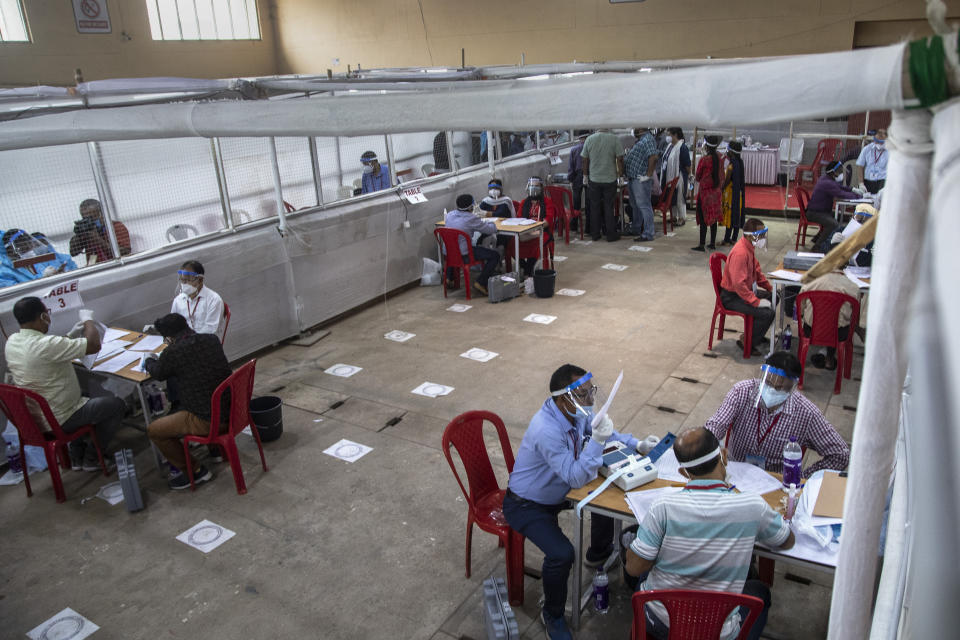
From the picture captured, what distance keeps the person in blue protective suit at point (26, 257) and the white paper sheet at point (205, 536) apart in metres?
2.78

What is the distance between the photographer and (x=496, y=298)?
8805mm

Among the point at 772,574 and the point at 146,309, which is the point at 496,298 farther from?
the point at 772,574

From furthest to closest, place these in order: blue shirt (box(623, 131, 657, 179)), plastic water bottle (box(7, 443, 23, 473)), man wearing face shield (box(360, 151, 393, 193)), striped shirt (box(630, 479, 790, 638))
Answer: blue shirt (box(623, 131, 657, 179))
man wearing face shield (box(360, 151, 393, 193))
plastic water bottle (box(7, 443, 23, 473))
striped shirt (box(630, 479, 790, 638))

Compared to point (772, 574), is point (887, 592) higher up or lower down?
higher up

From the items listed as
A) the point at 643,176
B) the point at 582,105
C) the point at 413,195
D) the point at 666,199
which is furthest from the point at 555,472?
the point at 666,199

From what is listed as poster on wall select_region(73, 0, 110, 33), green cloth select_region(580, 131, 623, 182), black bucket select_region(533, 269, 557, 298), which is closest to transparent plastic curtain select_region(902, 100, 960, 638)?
black bucket select_region(533, 269, 557, 298)

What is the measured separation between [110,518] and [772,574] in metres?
4.18

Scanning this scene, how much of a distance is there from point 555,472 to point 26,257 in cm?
514

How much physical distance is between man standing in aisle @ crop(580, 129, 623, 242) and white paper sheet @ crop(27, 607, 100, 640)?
8.88 m

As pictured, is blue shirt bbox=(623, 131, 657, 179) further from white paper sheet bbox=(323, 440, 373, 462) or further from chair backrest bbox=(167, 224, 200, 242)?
white paper sheet bbox=(323, 440, 373, 462)

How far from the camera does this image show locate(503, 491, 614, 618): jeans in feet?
11.7

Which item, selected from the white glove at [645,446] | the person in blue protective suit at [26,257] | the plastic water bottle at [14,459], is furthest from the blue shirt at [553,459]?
the person in blue protective suit at [26,257]

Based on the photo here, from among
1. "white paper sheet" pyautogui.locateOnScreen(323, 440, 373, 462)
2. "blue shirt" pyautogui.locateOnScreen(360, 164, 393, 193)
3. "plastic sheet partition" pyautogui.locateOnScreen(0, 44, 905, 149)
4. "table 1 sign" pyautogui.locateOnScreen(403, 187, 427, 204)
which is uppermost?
"plastic sheet partition" pyautogui.locateOnScreen(0, 44, 905, 149)

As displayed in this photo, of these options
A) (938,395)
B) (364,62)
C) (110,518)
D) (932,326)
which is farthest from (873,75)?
(364,62)
